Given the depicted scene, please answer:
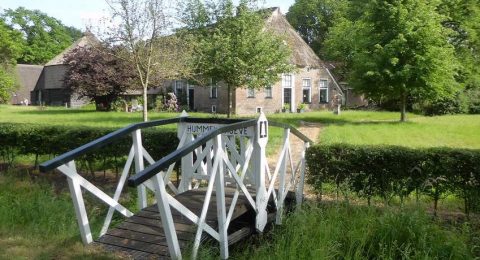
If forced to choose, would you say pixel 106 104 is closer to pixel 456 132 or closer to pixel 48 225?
pixel 456 132

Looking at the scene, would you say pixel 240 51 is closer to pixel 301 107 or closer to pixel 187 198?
pixel 187 198

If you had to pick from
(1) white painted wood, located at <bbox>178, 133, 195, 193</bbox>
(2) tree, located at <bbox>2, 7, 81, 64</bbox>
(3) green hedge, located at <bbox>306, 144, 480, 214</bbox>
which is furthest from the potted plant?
(2) tree, located at <bbox>2, 7, 81, 64</bbox>

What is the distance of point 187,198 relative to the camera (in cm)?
604

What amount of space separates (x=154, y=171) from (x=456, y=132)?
17.4 meters

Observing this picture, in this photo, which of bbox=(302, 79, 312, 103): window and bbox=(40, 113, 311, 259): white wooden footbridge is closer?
bbox=(40, 113, 311, 259): white wooden footbridge

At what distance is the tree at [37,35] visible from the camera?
73.4 metres

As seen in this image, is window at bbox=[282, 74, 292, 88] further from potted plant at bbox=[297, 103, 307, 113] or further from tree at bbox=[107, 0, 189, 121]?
tree at bbox=[107, 0, 189, 121]

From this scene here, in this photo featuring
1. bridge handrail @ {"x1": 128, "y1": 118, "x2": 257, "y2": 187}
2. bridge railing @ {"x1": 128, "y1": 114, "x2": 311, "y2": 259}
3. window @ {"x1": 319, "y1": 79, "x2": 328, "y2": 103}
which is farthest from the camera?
window @ {"x1": 319, "y1": 79, "x2": 328, "y2": 103}

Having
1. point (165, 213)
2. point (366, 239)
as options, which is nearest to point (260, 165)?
Result: point (366, 239)

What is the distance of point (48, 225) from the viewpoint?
20.6ft

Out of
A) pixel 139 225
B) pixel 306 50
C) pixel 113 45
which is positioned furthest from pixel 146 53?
pixel 306 50

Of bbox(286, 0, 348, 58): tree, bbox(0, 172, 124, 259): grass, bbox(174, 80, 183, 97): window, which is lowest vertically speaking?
bbox(0, 172, 124, 259): grass

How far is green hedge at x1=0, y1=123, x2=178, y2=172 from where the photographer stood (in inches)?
346

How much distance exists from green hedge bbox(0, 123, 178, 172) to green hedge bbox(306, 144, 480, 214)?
3.10 m
